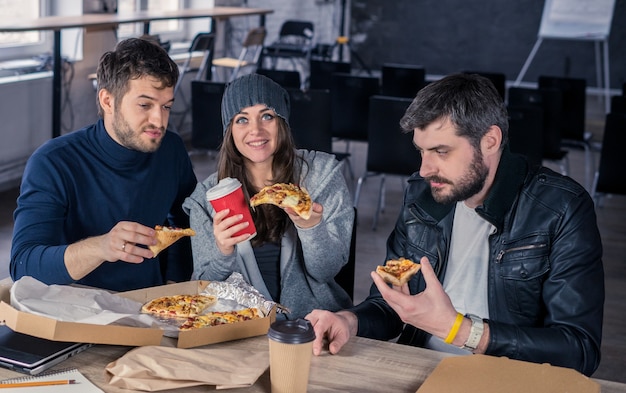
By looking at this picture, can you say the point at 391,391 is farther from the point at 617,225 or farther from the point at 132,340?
the point at 617,225

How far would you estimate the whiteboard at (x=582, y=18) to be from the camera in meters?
10.1

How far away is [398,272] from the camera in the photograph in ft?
6.25

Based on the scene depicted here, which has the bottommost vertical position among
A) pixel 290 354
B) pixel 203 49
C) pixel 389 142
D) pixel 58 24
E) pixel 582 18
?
pixel 389 142

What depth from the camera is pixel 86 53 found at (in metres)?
7.28

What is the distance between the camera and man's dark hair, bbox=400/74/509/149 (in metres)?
2.08

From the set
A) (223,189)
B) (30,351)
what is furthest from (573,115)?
(30,351)

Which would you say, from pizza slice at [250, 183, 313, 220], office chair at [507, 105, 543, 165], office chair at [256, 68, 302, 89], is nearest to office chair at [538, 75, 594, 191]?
Answer: office chair at [507, 105, 543, 165]

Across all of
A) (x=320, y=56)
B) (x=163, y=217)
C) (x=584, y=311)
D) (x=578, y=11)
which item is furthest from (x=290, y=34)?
(x=584, y=311)

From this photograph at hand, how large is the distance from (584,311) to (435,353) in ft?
1.45

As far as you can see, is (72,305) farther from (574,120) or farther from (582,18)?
(582,18)

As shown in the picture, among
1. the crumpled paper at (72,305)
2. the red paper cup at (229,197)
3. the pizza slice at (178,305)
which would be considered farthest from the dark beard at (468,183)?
the crumpled paper at (72,305)

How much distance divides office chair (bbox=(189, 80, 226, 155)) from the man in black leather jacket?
347 cm

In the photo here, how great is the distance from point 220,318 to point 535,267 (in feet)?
2.55

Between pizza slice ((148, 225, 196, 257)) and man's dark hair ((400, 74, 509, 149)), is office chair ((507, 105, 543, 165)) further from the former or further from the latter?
pizza slice ((148, 225, 196, 257))
